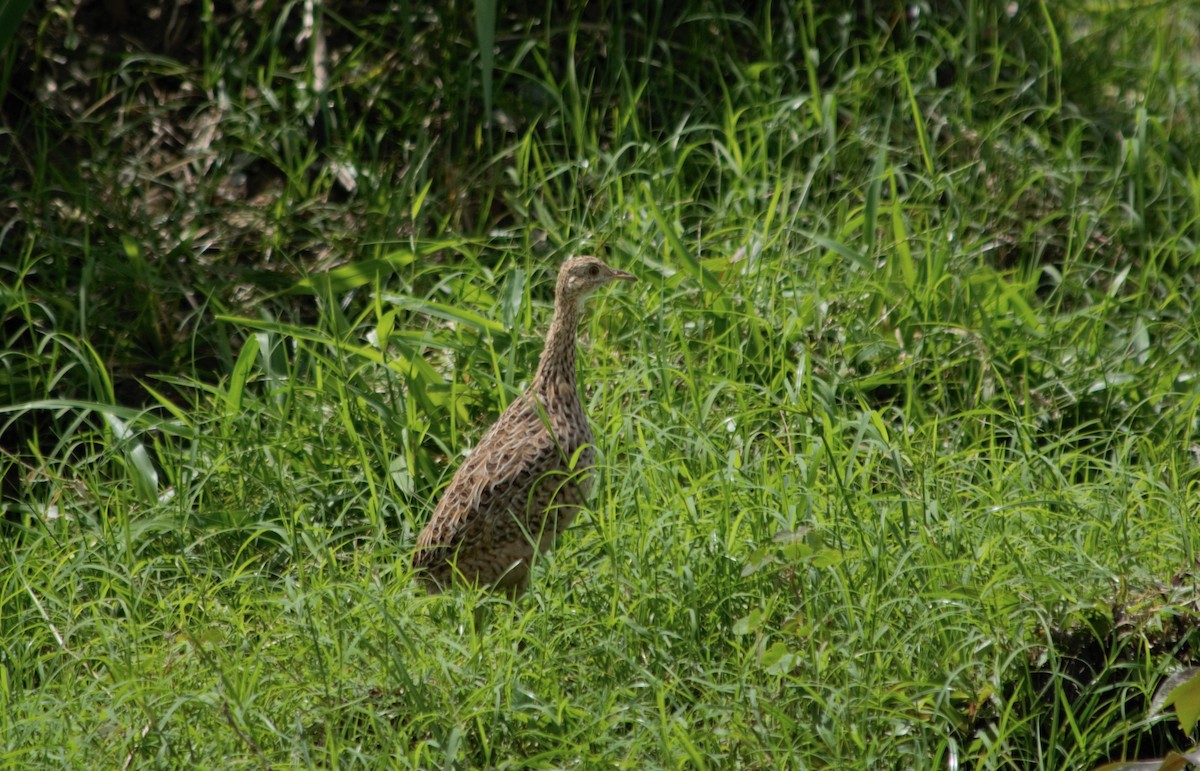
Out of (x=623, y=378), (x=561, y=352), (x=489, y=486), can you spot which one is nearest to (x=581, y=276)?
(x=561, y=352)

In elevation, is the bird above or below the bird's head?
below

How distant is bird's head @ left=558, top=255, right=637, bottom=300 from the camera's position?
4.54m

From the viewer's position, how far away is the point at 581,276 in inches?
181

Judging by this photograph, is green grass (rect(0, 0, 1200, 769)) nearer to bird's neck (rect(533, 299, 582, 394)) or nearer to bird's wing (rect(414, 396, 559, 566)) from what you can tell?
bird's wing (rect(414, 396, 559, 566))

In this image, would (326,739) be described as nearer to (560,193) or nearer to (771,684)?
(771,684)

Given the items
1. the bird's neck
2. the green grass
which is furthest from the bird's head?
the green grass

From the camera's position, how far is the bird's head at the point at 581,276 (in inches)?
179

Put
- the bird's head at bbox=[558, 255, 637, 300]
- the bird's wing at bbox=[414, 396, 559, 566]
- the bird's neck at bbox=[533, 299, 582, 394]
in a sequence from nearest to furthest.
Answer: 1. the bird's wing at bbox=[414, 396, 559, 566]
2. the bird's neck at bbox=[533, 299, 582, 394]
3. the bird's head at bbox=[558, 255, 637, 300]

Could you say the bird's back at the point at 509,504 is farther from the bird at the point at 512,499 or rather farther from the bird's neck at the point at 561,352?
the bird's neck at the point at 561,352

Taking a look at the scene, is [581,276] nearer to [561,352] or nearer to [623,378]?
[561,352]

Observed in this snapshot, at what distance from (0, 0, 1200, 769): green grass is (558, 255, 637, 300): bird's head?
0.38 meters

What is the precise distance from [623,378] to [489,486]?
0.97m

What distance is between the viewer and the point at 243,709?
3.55 metres

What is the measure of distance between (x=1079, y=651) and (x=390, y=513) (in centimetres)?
212
